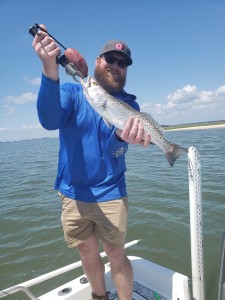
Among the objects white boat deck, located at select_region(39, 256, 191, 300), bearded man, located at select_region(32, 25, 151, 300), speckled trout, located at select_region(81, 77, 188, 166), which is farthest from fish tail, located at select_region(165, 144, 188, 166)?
white boat deck, located at select_region(39, 256, 191, 300)

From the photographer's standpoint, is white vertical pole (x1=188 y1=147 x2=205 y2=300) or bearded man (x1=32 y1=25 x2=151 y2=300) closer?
white vertical pole (x1=188 y1=147 x2=205 y2=300)

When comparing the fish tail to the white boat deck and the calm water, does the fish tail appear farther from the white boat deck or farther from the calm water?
the calm water

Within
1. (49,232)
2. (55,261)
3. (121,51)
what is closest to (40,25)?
(121,51)

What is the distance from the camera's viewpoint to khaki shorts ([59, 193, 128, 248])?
3.65 metres

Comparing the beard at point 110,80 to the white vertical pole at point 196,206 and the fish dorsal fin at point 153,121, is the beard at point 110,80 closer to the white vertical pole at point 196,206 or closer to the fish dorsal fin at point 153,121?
the fish dorsal fin at point 153,121

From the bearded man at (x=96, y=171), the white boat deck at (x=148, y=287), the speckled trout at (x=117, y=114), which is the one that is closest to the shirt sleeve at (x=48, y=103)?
the bearded man at (x=96, y=171)

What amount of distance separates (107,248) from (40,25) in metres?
2.94

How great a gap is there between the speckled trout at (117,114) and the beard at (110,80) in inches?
12.4

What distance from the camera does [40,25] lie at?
2.94 meters

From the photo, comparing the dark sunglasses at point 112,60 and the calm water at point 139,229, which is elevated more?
the dark sunglasses at point 112,60

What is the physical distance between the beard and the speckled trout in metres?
0.32

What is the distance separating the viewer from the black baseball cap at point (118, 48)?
148 inches

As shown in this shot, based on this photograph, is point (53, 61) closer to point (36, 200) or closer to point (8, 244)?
point (8, 244)

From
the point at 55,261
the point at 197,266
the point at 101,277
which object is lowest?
the point at 55,261
